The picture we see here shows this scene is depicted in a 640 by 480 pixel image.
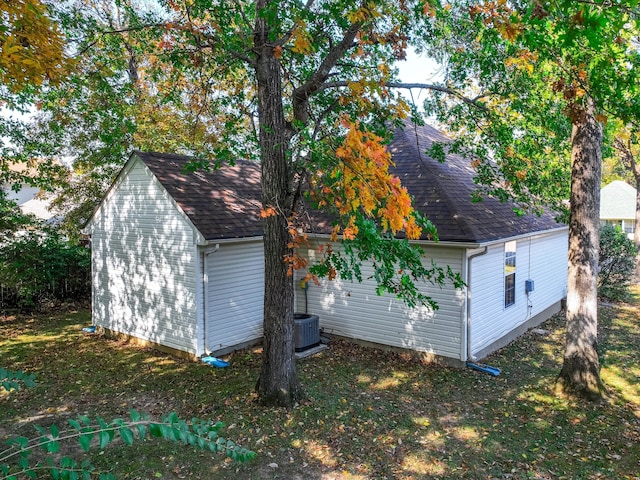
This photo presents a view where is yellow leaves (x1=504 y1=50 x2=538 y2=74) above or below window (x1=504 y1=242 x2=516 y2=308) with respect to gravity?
above

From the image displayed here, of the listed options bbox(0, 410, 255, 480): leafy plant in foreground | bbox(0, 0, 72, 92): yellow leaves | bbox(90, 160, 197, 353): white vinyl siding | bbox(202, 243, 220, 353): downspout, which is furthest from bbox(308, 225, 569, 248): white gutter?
bbox(0, 0, 72, 92): yellow leaves

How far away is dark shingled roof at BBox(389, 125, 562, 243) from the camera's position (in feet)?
30.0

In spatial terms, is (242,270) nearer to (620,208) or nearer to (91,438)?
(91,438)

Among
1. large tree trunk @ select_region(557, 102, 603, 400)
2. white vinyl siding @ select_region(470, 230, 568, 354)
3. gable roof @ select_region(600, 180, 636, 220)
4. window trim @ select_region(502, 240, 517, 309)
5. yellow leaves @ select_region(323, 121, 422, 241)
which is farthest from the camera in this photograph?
gable roof @ select_region(600, 180, 636, 220)

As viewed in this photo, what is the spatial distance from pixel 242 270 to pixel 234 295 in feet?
2.00

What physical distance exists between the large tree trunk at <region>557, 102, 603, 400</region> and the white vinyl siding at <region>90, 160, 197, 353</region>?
7240mm

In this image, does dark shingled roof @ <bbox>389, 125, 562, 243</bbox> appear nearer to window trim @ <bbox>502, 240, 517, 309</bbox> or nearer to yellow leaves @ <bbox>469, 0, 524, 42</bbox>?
window trim @ <bbox>502, 240, 517, 309</bbox>

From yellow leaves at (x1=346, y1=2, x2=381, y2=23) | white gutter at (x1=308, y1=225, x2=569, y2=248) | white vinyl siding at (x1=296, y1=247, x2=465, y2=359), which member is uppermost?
yellow leaves at (x1=346, y1=2, x2=381, y2=23)

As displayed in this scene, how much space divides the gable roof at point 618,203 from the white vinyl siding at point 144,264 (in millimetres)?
33887

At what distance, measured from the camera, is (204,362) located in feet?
30.4

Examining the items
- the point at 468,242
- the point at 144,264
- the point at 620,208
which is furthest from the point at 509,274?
the point at 620,208

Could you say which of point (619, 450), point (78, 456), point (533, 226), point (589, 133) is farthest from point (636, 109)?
point (78, 456)

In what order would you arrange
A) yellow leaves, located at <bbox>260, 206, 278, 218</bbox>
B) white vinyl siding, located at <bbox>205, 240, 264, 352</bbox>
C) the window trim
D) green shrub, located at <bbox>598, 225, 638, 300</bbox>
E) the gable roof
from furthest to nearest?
the gable roof, green shrub, located at <bbox>598, 225, 638, 300</bbox>, the window trim, white vinyl siding, located at <bbox>205, 240, 264, 352</bbox>, yellow leaves, located at <bbox>260, 206, 278, 218</bbox>

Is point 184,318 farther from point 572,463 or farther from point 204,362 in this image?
point 572,463
